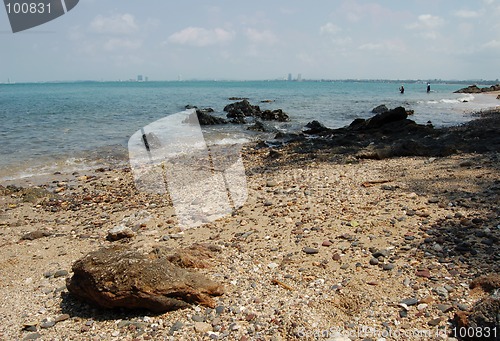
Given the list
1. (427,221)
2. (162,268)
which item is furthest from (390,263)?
(162,268)

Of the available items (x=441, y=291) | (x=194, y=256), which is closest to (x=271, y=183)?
(x=194, y=256)

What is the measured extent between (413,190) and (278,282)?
4707mm

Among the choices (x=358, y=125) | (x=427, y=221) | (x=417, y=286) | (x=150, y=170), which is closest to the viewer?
(x=417, y=286)

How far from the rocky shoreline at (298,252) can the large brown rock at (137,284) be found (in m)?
0.10

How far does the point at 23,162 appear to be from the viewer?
15.4m

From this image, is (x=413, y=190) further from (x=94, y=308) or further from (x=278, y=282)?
(x=94, y=308)

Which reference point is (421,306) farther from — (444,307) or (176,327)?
(176,327)

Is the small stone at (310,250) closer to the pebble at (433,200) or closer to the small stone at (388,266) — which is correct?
the small stone at (388,266)

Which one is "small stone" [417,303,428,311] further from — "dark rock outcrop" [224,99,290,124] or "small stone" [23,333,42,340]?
"dark rock outcrop" [224,99,290,124]

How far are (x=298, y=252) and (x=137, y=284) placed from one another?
262 cm

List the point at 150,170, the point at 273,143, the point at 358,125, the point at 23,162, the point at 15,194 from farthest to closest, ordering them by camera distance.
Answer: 1. the point at 358,125
2. the point at 273,143
3. the point at 23,162
4. the point at 150,170
5. the point at 15,194

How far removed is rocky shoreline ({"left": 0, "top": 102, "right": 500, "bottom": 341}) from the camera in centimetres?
416

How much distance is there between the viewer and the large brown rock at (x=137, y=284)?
A: 4414 mm

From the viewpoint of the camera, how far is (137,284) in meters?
4.43
